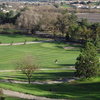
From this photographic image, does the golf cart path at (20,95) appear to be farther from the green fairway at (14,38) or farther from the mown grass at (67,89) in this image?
the green fairway at (14,38)

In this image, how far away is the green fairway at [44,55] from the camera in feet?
233

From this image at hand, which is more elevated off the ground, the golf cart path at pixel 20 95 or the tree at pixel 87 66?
the golf cart path at pixel 20 95

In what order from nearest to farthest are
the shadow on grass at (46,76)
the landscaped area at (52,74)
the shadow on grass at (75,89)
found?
1. the landscaped area at (52,74)
2. the shadow on grass at (75,89)
3. the shadow on grass at (46,76)

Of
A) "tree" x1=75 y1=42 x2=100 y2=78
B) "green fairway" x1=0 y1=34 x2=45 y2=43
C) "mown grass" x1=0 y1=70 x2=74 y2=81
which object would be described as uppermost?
"tree" x1=75 y1=42 x2=100 y2=78

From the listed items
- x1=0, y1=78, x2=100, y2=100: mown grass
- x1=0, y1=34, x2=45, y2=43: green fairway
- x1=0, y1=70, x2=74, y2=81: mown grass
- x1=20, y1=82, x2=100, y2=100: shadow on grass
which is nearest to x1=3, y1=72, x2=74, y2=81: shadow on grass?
x1=0, y1=70, x2=74, y2=81: mown grass

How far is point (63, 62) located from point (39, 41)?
129ft

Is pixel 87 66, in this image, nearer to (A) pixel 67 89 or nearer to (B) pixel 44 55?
(A) pixel 67 89

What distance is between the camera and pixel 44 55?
83125 millimetres

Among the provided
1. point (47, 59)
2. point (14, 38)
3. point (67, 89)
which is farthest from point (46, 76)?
point (14, 38)

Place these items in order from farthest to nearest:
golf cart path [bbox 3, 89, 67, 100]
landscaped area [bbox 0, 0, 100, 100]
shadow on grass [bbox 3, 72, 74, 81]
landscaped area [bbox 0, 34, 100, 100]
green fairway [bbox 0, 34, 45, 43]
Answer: green fairway [bbox 0, 34, 45, 43] < shadow on grass [bbox 3, 72, 74, 81] < landscaped area [bbox 0, 0, 100, 100] < landscaped area [bbox 0, 34, 100, 100] < golf cart path [bbox 3, 89, 67, 100]

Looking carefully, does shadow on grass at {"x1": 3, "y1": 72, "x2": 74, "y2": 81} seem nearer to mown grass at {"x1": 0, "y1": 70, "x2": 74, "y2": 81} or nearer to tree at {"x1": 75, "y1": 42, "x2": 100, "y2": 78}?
mown grass at {"x1": 0, "y1": 70, "x2": 74, "y2": 81}

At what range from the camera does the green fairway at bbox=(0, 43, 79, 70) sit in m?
70.9

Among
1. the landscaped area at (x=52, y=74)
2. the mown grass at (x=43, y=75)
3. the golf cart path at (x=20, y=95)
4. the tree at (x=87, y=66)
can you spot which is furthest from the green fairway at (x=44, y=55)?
the golf cart path at (x=20, y=95)

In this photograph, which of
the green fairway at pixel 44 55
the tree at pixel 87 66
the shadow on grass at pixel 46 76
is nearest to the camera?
the tree at pixel 87 66
